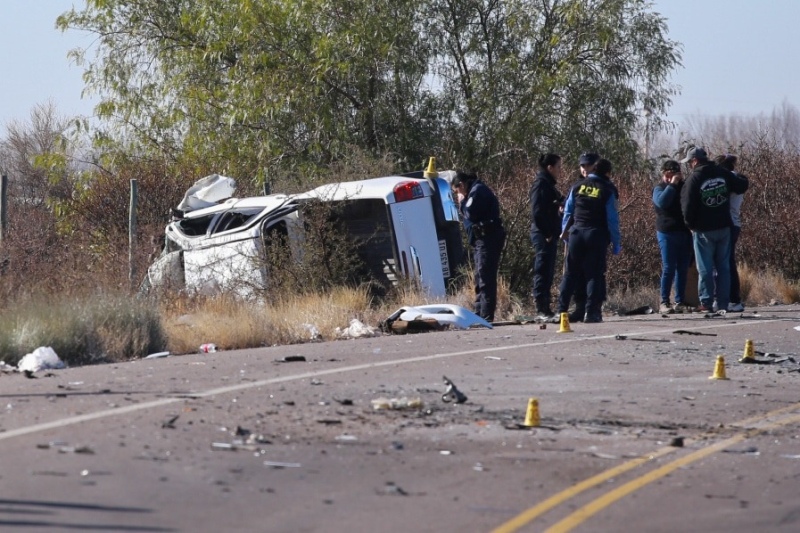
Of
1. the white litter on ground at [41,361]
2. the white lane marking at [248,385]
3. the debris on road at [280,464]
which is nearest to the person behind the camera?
the debris on road at [280,464]

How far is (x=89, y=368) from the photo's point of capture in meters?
10.6

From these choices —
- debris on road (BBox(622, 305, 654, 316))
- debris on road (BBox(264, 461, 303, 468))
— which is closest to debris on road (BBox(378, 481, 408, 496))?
debris on road (BBox(264, 461, 303, 468))

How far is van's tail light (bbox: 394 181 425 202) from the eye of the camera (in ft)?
56.1

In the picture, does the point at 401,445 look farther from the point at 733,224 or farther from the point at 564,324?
the point at 733,224

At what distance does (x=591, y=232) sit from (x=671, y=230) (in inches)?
80.3

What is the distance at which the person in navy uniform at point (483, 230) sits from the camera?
50.6ft

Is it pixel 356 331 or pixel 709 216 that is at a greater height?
pixel 709 216

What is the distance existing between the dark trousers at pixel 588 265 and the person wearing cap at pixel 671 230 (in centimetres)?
178

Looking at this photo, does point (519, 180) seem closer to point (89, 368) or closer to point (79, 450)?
point (89, 368)

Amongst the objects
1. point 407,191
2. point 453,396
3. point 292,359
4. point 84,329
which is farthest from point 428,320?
point 453,396

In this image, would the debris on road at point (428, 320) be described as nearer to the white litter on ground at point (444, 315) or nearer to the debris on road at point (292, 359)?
the white litter on ground at point (444, 315)

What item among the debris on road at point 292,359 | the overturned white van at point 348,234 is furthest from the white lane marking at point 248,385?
the overturned white van at point 348,234

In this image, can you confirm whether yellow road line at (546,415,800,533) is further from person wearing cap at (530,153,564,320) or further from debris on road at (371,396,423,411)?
person wearing cap at (530,153,564,320)

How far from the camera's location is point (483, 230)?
1547 cm
